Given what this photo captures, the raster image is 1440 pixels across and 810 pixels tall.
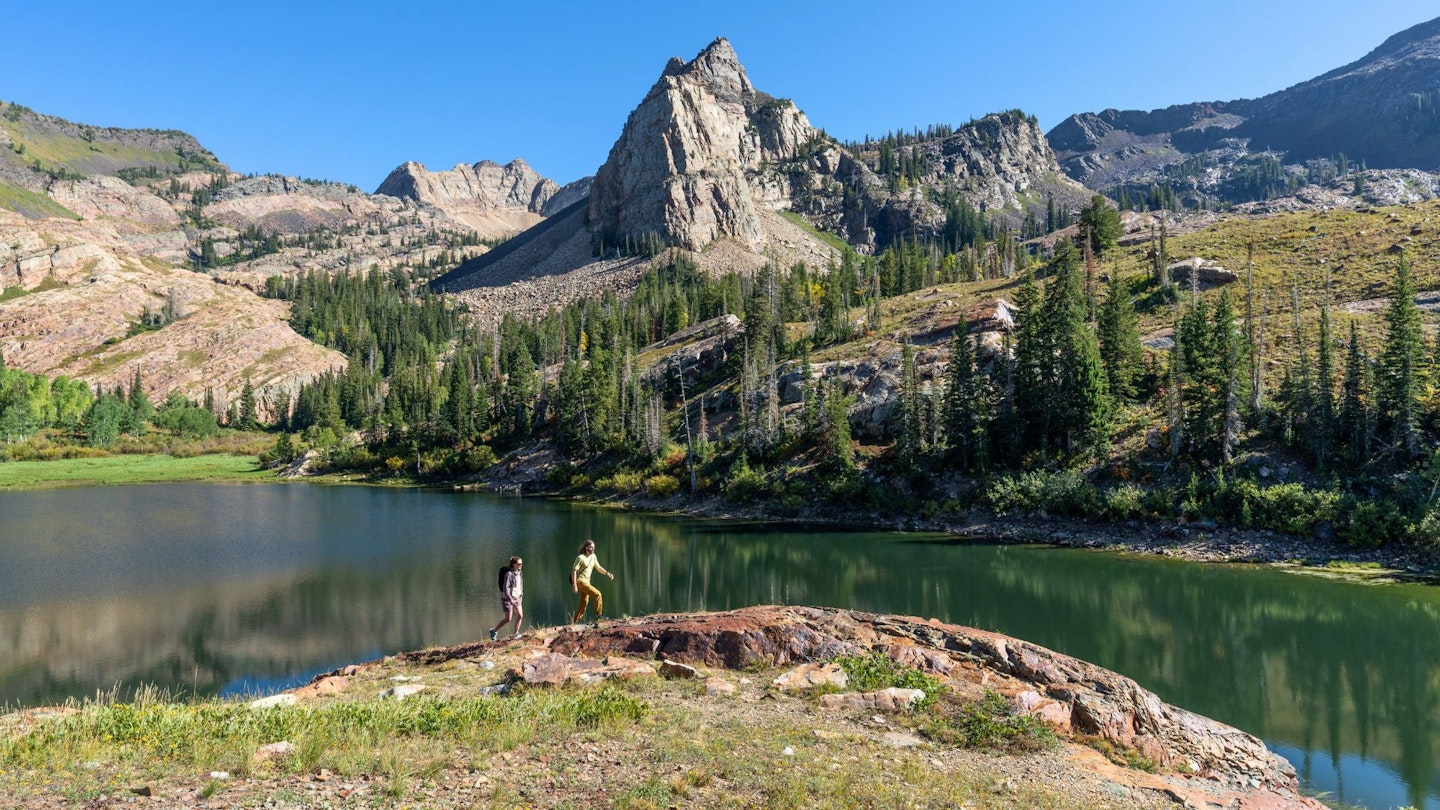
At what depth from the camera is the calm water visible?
22.0 metres

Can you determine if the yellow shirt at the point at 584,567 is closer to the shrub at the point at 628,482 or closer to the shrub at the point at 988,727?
the shrub at the point at 988,727

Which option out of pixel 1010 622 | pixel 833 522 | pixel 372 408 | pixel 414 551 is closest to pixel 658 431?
pixel 833 522

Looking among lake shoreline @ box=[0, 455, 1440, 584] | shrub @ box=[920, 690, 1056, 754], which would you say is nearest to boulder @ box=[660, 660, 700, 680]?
shrub @ box=[920, 690, 1056, 754]

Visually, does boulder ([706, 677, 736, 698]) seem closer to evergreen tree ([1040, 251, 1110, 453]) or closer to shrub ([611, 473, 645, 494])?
evergreen tree ([1040, 251, 1110, 453])

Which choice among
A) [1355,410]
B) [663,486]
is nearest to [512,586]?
[663,486]

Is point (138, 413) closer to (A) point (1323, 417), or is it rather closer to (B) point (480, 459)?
(B) point (480, 459)

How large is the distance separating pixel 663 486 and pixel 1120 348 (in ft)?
147

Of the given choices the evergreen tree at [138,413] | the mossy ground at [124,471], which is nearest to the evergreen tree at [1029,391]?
the mossy ground at [124,471]

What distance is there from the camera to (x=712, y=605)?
1358 inches

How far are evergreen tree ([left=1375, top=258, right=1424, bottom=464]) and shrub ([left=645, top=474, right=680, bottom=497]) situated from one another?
56350 mm

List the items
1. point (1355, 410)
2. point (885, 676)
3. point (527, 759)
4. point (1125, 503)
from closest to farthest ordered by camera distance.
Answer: point (527, 759) < point (885, 676) < point (1355, 410) < point (1125, 503)

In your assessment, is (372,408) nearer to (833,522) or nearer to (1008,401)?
(833,522)

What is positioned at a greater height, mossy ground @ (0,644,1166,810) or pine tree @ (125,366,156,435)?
pine tree @ (125,366,156,435)

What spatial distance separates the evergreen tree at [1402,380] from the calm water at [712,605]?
15.2 m
